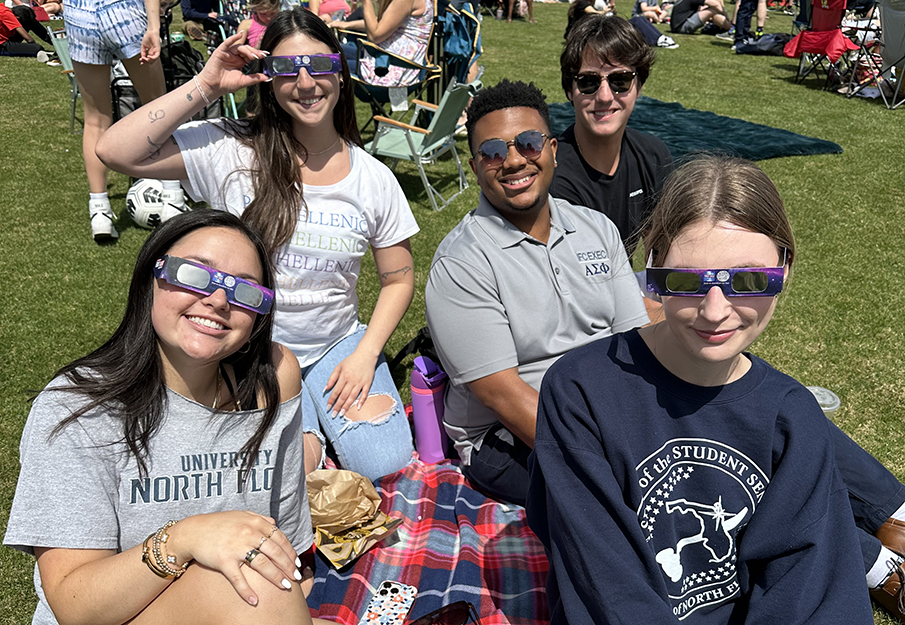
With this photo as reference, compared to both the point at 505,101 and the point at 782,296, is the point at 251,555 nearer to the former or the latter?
the point at 782,296

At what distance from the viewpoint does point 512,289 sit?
2877 millimetres

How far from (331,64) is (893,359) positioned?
3773 mm

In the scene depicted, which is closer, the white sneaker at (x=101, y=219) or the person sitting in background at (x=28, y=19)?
the white sneaker at (x=101, y=219)

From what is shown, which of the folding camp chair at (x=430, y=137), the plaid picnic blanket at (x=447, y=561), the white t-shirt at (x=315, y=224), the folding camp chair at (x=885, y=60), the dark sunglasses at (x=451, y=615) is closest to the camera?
the dark sunglasses at (x=451, y=615)

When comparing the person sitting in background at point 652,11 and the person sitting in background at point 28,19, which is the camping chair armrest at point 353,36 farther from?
the person sitting in background at point 652,11

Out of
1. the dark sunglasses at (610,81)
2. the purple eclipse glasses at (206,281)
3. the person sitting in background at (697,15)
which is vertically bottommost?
the person sitting in background at (697,15)

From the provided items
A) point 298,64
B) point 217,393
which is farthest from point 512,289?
point 298,64

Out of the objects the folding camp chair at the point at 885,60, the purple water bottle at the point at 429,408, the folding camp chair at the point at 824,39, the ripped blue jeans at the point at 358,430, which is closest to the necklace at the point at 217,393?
the ripped blue jeans at the point at 358,430

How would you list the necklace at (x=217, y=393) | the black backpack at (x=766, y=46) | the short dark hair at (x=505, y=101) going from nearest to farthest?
1. the necklace at (x=217, y=393)
2. the short dark hair at (x=505, y=101)
3. the black backpack at (x=766, y=46)

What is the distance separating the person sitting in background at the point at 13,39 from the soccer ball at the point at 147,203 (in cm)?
817

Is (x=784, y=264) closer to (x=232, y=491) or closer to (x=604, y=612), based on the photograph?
(x=604, y=612)

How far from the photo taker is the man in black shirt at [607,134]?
144 inches

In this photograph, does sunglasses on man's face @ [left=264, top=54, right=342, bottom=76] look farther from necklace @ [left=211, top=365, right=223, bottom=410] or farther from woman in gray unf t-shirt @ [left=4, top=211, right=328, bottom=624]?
necklace @ [left=211, top=365, right=223, bottom=410]

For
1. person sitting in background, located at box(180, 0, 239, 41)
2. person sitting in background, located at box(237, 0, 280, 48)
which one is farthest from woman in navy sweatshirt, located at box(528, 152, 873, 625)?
person sitting in background, located at box(180, 0, 239, 41)
